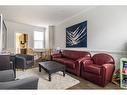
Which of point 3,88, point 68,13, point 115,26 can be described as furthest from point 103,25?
point 3,88

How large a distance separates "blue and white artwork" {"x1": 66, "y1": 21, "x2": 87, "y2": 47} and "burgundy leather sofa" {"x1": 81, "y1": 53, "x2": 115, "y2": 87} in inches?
38.4

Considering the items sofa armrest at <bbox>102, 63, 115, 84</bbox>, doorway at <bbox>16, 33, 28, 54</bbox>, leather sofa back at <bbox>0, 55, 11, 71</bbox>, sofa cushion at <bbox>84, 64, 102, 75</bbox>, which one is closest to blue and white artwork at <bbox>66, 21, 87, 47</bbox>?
sofa cushion at <bbox>84, 64, 102, 75</bbox>

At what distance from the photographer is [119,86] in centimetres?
240

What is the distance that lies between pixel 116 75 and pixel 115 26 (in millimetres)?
1263

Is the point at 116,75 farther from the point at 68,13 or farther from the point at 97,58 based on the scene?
the point at 68,13

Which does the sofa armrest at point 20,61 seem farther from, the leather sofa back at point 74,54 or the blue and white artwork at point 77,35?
the blue and white artwork at point 77,35

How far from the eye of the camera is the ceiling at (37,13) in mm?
3662

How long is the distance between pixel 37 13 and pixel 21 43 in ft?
5.56

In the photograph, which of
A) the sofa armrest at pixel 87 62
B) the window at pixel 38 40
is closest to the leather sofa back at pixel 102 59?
the sofa armrest at pixel 87 62

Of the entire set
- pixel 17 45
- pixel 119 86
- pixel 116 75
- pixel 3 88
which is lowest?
pixel 119 86

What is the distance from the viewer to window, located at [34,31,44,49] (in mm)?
5095

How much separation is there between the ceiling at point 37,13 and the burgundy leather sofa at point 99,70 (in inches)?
68.6

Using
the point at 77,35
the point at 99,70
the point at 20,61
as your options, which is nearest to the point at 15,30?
the point at 20,61

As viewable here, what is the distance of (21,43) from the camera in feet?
16.4
